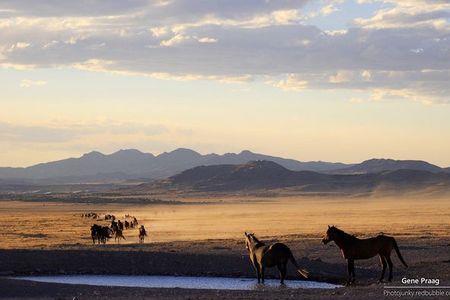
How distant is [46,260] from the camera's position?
27.4 m

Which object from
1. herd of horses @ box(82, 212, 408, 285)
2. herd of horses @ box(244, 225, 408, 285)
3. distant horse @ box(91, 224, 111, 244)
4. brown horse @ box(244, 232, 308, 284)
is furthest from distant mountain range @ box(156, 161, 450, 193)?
brown horse @ box(244, 232, 308, 284)

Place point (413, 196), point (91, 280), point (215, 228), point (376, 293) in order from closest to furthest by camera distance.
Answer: point (376, 293)
point (91, 280)
point (215, 228)
point (413, 196)

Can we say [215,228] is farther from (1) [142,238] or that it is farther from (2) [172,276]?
(2) [172,276]

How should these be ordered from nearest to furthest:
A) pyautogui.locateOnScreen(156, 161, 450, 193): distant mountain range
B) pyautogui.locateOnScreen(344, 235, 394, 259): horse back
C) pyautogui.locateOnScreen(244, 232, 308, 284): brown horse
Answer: pyautogui.locateOnScreen(344, 235, 394, 259): horse back, pyautogui.locateOnScreen(244, 232, 308, 284): brown horse, pyautogui.locateOnScreen(156, 161, 450, 193): distant mountain range

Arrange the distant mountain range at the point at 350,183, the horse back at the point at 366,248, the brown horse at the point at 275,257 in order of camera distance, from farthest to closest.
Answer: the distant mountain range at the point at 350,183 < the brown horse at the point at 275,257 < the horse back at the point at 366,248

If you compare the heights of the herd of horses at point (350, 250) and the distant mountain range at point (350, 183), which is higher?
the distant mountain range at point (350, 183)

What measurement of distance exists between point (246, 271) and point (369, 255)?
5703 millimetres

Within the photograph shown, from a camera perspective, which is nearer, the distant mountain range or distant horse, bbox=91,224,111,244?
distant horse, bbox=91,224,111,244

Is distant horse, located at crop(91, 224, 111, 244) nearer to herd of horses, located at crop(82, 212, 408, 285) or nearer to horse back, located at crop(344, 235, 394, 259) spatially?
herd of horses, located at crop(82, 212, 408, 285)

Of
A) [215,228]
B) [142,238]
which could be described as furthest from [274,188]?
[142,238]

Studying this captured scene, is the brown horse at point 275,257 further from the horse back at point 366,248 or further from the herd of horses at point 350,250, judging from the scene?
the horse back at point 366,248

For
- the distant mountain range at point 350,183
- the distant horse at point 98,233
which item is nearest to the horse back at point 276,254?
the distant horse at point 98,233

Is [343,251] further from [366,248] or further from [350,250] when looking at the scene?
[366,248]

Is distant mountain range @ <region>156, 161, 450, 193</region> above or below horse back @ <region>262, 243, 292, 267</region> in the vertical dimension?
above
